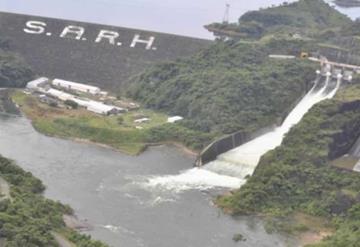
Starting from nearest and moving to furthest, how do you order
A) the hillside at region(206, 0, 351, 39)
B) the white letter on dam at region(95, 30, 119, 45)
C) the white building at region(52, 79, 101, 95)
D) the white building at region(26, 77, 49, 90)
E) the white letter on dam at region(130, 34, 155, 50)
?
the white building at region(52, 79, 101, 95)
the white building at region(26, 77, 49, 90)
the white letter on dam at region(130, 34, 155, 50)
the white letter on dam at region(95, 30, 119, 45)
the hillside at region(206, 0, 351, 39)

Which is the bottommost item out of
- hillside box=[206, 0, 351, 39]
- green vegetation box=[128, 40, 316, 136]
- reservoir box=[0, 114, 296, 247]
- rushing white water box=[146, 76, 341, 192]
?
reservoir box=[0, 114, 296, 247]

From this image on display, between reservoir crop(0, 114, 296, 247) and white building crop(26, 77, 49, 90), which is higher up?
white building crop(26, 77, 49, 90)

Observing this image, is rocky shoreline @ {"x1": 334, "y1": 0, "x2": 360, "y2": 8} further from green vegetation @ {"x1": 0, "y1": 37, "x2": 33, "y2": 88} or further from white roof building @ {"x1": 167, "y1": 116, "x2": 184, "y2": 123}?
white roof building @ {"x1": 167, "y1": 116, "x2": 184, "y2": 123}

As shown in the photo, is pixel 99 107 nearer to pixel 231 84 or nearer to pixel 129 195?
pixel 231 84

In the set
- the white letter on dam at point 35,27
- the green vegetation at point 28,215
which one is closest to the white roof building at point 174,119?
the green vegetation at point 28,215

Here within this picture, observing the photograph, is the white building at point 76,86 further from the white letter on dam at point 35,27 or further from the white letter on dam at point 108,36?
the white letter on dam at point 35,27

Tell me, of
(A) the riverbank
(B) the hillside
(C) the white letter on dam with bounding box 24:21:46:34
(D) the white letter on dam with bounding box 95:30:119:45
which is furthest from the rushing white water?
(B) the hillside
